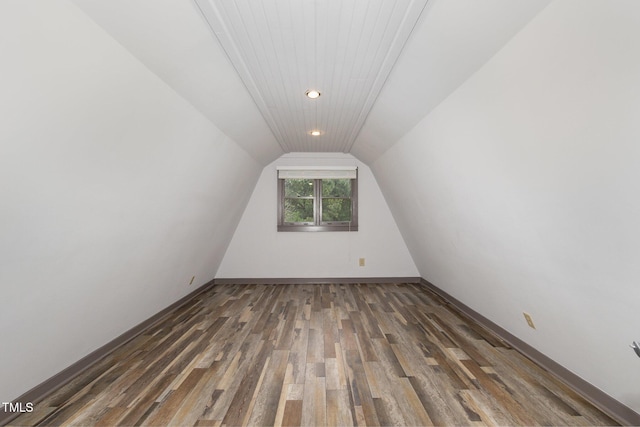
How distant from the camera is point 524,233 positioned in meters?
1.88

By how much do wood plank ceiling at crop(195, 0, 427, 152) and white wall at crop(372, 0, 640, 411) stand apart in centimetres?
58

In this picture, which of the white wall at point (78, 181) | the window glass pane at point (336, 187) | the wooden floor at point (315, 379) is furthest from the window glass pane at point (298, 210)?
the white wall at point (78, 181)

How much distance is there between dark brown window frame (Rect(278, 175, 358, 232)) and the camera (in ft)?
16.5

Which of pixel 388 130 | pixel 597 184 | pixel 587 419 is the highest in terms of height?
pixel 388 130

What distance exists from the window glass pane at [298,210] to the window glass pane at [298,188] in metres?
0.11

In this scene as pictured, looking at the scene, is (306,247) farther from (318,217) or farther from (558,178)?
(558,178)

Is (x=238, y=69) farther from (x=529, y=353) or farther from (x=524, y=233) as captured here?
(x=529, y=353)

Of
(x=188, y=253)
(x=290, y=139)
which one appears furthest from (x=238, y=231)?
(x=290, y=139)

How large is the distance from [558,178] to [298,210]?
4.07 meters

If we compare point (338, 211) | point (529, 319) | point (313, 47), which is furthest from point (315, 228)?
point (313, 47)

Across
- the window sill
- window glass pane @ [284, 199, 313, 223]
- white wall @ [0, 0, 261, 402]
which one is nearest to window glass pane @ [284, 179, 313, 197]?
window glass pane @ [284, 199, 313, 223]

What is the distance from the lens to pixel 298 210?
16.8 ft

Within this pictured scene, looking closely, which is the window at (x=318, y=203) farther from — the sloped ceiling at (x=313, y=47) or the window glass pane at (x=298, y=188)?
the sloped ceiling at (x=313, y=47)

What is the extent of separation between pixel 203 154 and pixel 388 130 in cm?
194
